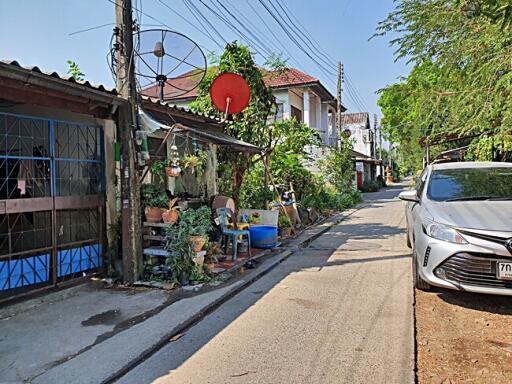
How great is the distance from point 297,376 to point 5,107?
17.6 ft

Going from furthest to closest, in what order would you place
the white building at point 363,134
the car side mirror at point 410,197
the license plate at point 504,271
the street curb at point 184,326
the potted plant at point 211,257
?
the white building at point 363,134
the potted plant at point 211,257
the car side mirror at point 410,197
the license plate at point 504,271
the street curb at point 184,326

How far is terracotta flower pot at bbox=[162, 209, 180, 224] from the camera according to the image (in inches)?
255

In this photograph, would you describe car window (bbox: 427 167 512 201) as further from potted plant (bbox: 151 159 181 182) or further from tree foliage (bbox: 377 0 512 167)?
potted plant (bbox: 151 159 181 182)

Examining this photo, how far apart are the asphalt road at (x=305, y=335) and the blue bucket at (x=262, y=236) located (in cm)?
186

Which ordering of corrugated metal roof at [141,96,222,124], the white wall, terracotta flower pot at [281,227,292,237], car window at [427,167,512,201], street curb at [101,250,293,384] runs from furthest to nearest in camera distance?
the white wall, terracotta flower pot at [281,227,292,237], corrugated metal roof at [141,96,222,124], car window at [427,167,512,201], street curb at [101,250,293,384]

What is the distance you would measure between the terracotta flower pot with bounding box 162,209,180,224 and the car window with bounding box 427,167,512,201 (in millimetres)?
3822

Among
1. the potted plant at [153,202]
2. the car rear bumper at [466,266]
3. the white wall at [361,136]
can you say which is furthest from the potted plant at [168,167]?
the white wall at [361,136]

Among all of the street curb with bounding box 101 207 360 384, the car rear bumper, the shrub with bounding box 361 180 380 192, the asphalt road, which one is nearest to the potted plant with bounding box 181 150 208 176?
the street curb with bounding box 101 207 360 384

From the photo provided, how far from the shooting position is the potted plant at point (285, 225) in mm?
11256

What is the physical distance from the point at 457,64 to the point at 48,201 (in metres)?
7.76

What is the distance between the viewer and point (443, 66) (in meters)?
8.27

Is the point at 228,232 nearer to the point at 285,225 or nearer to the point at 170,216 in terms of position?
the point at 170,216

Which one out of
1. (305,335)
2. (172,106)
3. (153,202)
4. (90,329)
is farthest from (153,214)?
(305,335)

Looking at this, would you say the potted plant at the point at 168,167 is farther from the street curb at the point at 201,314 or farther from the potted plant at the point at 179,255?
the street curb at the point at 201,314
